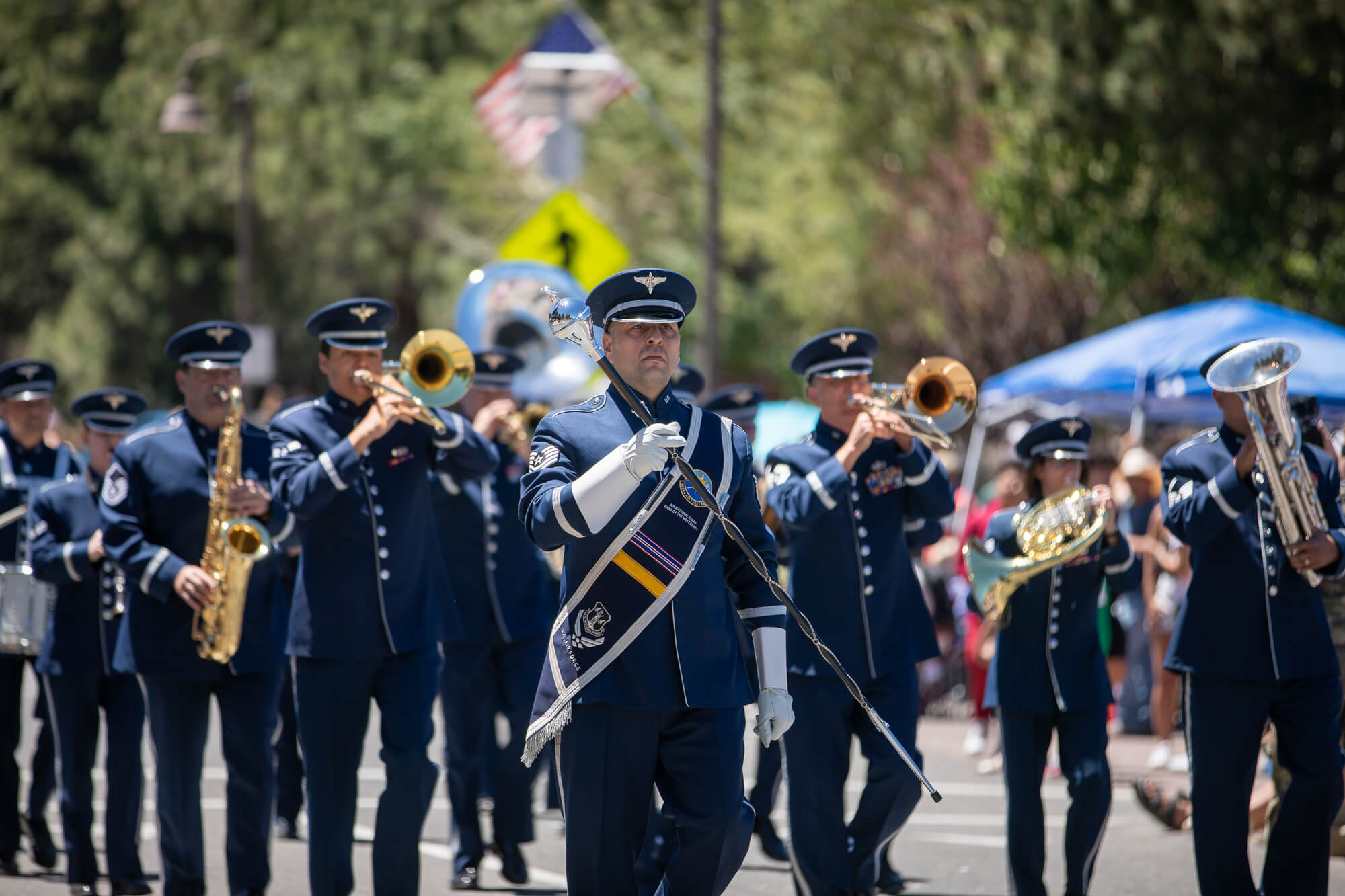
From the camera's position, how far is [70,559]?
24.3 ft

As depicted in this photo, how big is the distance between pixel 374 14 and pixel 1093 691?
2893 cm

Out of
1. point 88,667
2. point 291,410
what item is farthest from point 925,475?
point 88,667

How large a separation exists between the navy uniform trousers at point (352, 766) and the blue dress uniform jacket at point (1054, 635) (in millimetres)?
2357

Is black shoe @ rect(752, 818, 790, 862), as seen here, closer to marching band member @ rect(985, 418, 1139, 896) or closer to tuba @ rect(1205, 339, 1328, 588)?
marching band member @ rect(985, 418, 1139, 896)

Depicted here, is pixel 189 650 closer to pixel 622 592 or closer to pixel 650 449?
pixel 622 592

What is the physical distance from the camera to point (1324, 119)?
14.9 metres

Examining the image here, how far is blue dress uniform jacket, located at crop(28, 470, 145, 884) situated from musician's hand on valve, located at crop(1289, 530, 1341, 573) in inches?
191

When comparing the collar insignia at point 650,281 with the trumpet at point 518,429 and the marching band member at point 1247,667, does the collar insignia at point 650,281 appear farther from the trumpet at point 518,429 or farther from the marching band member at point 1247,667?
the trumpet at point 518,429

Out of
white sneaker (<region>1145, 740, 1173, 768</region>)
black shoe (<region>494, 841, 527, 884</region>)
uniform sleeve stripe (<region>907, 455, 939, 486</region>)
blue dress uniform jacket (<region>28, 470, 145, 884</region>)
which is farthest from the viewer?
white sneaker (<region>1145, 740, 1173, 768</region>)

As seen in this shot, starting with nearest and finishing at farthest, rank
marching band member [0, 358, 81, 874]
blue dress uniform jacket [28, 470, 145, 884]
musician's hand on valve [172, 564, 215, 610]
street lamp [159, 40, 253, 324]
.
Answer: musician's hand on valve [172, 564, 215, 610] < blue dress uniform jacket [28, 470, 145, 884] < marching band member [0, 358, 81, 874] < street lamp [159, 40, 253, 324]

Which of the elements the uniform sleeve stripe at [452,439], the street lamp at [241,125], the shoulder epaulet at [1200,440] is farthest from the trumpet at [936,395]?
the street lamp at [241,125]

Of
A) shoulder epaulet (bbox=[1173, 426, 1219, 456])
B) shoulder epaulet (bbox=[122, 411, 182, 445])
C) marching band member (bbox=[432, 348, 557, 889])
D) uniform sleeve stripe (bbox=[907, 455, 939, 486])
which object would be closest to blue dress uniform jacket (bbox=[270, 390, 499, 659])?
shoulder epaulet (bbox=[122, 411, 182, 445])

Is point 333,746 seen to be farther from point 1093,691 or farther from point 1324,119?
point 1324,119

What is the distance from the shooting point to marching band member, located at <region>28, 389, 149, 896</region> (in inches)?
280
